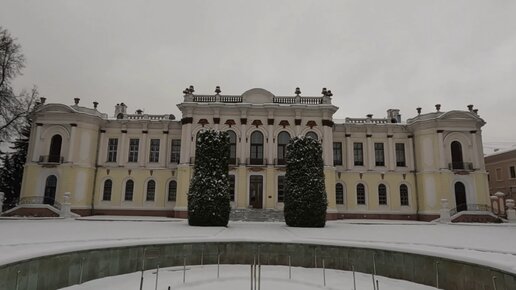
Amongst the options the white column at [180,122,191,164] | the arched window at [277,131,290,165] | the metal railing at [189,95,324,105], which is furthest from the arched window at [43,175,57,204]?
the arched window at [277,131,290,165]

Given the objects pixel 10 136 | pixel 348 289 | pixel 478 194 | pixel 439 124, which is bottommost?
pixel 348 289

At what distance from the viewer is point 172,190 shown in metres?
29.1

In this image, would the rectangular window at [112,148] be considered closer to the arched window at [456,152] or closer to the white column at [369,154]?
the white column at [369,154]

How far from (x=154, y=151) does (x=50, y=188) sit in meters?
8.95

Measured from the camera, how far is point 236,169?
27.2 meters

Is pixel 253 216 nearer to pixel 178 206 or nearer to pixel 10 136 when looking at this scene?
pixel 178 206

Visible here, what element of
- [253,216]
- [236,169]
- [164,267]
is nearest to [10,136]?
[236,169]

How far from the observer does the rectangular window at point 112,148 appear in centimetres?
2977

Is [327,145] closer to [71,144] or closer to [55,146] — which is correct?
[71,144]

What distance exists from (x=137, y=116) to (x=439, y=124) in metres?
27.4

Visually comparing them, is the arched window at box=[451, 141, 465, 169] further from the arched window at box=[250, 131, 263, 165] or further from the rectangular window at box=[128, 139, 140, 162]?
the rectangular window at box=[128, 139, 140, 162]

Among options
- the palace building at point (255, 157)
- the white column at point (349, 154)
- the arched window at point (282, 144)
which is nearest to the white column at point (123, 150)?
the palace building at point (255, 157)

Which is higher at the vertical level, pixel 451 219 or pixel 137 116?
pixel 137 116

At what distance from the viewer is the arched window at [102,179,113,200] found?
28.9 metres
